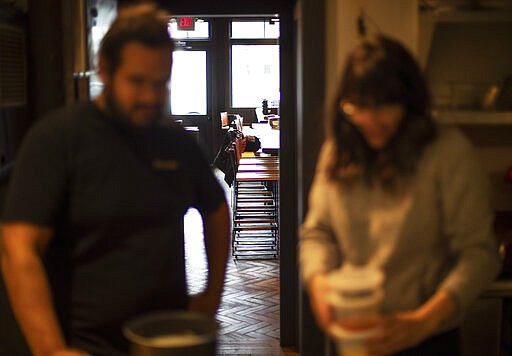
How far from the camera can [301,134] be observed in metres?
3.32

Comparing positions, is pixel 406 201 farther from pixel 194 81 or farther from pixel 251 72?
pixel 251 72

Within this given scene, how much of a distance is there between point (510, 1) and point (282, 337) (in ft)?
8.82

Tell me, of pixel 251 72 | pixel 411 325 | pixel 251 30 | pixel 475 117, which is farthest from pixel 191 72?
pixel 411 325

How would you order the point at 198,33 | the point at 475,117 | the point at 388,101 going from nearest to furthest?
1. the point at 388,101
2. the point at 475,117
3. the point at 198,33

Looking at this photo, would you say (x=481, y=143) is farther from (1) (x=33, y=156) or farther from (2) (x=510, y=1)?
(1) (x=33, y=156)

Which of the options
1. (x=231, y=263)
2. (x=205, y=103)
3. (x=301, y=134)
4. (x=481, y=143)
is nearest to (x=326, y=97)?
(x=301, y=134)

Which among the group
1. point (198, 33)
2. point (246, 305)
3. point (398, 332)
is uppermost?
point (198, 33)

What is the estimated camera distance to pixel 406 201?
1752 mm

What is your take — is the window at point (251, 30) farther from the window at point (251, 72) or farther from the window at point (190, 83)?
the window at point (190, 83)

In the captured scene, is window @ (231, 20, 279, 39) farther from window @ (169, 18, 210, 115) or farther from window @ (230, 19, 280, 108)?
window @ (169, 18, 210, 115)

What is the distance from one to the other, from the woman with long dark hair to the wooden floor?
9.58 feet

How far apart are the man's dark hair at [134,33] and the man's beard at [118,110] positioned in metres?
0.06

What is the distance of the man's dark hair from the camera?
1800 millimetres

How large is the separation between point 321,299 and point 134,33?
0.77 metres
